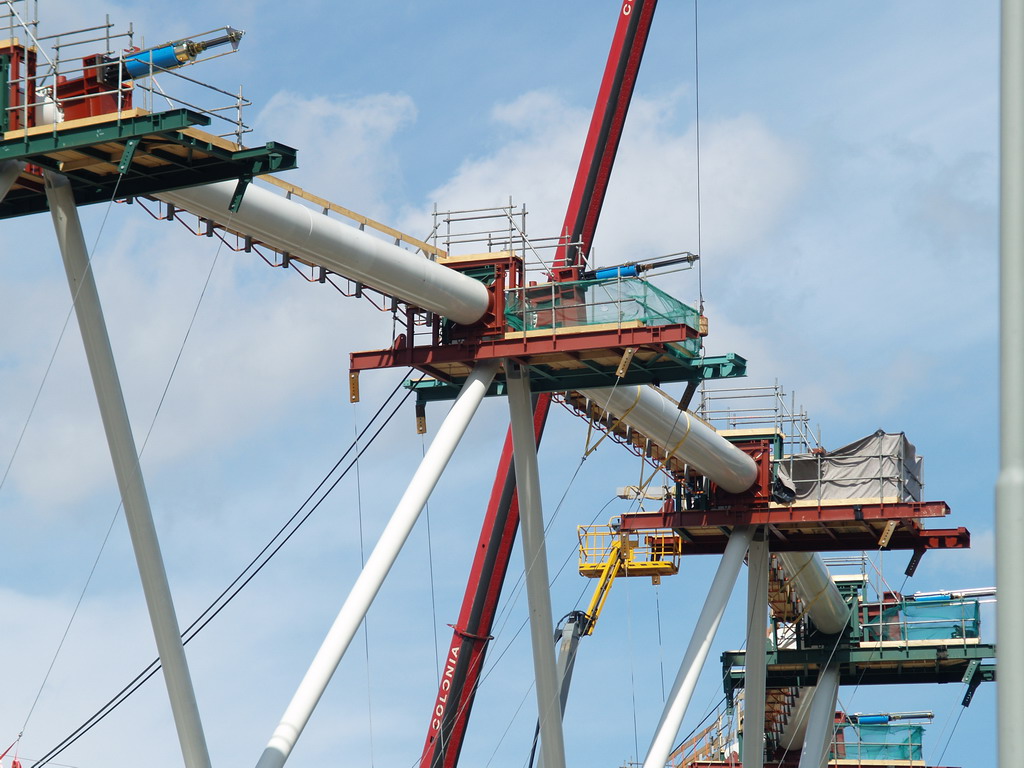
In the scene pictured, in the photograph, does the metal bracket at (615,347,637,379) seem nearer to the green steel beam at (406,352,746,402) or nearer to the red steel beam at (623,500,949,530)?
the green steel beam at (406,352,746,402)

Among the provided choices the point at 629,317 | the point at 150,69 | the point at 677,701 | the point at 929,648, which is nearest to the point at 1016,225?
the point at 150,69

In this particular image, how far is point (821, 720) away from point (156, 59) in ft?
131

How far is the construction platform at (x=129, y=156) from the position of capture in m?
30.7

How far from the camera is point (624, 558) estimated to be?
59.5 meters

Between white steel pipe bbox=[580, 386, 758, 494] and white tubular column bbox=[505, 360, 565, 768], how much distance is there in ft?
7.40

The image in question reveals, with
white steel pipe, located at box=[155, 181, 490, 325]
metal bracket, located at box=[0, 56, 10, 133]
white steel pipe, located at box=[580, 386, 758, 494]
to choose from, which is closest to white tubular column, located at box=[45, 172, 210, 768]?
metal bracket, located at box=[0, 56, 10, 133]

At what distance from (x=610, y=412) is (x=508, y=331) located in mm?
5452

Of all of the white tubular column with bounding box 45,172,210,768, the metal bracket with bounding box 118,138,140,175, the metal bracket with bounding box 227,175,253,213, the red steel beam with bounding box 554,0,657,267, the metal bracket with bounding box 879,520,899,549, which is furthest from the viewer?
the red steel beam with bounding box 554,0,657,267

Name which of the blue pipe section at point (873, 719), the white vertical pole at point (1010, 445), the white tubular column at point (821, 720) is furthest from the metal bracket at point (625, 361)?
the blue pipe section at point (873, 719)

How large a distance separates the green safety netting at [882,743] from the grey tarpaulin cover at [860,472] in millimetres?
24557

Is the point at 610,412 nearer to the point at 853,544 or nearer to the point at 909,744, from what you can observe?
the point at 853,544

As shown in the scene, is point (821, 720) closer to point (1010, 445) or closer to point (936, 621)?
point (936, 621)

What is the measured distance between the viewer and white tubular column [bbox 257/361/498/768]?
117ft

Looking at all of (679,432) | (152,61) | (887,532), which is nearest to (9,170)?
(152,61)
